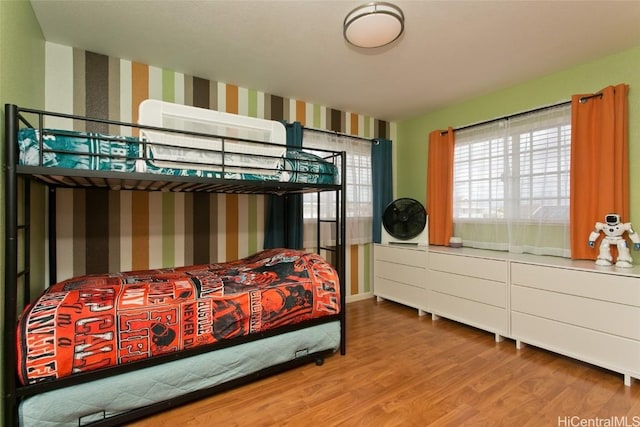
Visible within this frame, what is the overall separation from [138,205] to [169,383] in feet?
4.89

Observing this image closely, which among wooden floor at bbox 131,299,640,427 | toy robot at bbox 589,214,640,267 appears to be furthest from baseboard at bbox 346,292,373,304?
toy robot at bbox 589,214,640,267

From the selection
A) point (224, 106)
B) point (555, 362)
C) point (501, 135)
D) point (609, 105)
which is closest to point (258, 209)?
point (224, 106)

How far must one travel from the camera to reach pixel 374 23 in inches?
70.0

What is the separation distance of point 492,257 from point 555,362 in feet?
2.76

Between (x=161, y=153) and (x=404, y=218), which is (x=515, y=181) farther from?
(x=161, y=153)

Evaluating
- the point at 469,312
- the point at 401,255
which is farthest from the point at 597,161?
the point at 401,255

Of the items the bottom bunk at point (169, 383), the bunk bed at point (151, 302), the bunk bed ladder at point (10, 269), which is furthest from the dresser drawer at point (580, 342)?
the bunk bed ladder at point (10, 269)

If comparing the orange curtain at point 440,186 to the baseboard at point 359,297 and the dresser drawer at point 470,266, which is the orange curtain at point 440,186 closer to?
the dresser drawer at point 470,266

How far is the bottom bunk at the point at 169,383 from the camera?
1.37 meters

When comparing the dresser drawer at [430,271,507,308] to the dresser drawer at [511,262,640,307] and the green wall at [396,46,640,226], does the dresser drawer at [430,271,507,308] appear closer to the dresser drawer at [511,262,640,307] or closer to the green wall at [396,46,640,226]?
the dresser drawer at [511,262,640,307]

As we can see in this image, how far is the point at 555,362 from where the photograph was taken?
7.26 ft

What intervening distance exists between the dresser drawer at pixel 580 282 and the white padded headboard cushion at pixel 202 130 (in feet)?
6.83

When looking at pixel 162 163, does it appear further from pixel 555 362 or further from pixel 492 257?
pixel 555 362

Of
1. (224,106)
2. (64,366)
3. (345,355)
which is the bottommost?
(345,355)
